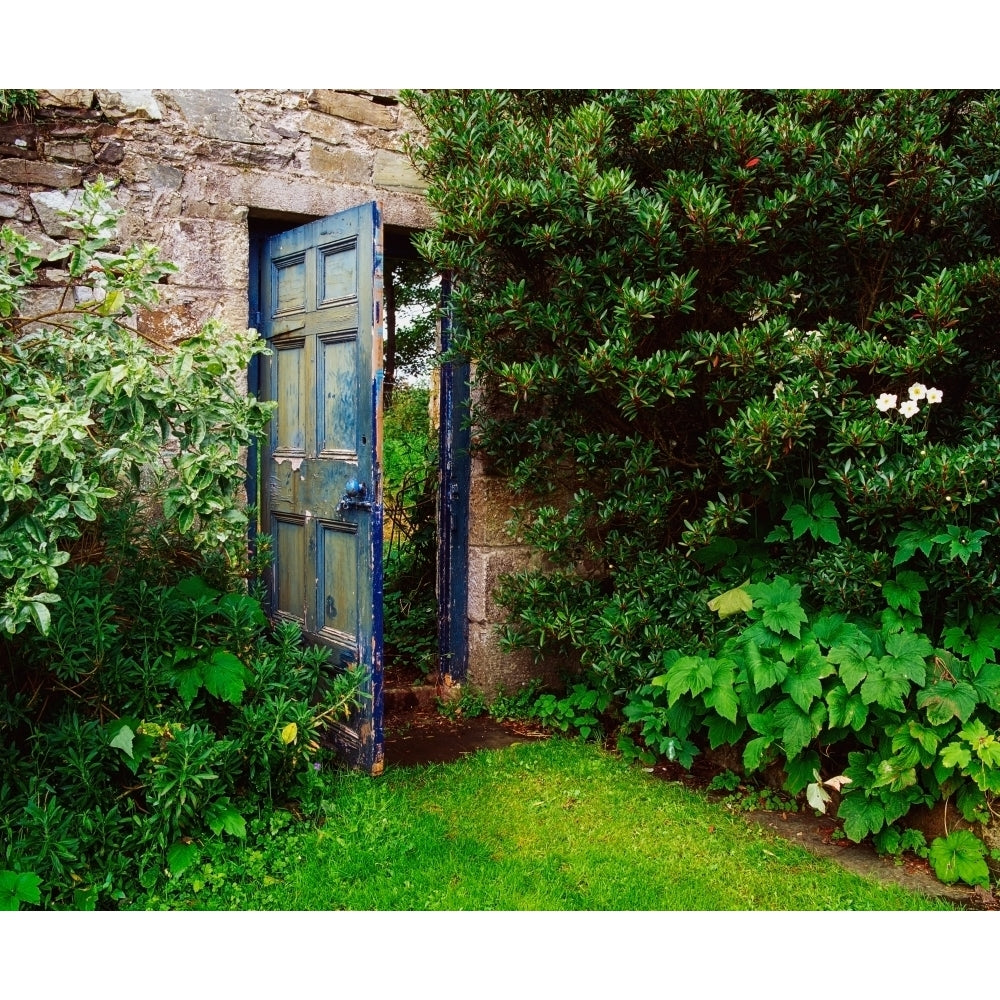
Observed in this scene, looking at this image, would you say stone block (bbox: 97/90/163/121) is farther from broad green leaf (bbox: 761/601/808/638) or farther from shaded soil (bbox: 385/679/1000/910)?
broad green leaf (bbox: 761/601/808/638)

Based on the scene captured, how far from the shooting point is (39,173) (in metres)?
3.94

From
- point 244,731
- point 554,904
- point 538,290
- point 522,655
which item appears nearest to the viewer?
point 554,904

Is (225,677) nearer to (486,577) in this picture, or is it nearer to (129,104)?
(486,577)

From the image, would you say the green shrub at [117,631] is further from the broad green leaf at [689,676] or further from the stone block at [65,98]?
the broad green leaf at [689,676]

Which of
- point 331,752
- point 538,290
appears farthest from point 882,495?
point 331,752

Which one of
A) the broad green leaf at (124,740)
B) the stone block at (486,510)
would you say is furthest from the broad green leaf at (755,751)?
the broad green leaf at (124,740)

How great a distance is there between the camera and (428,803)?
3.76 metres

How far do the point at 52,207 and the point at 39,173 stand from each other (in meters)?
0.16

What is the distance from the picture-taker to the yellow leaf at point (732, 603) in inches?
150

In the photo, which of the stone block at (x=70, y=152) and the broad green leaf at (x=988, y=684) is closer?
the broad green leaf at (x=988, y=684)

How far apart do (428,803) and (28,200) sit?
3.38m

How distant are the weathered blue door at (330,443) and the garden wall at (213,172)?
11.2 inches

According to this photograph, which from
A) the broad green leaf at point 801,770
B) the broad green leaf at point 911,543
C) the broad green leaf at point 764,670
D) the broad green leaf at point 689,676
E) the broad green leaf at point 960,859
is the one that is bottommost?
the broad green leaf at point 960,859

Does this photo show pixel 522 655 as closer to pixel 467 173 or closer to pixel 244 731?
pixel 244 731
